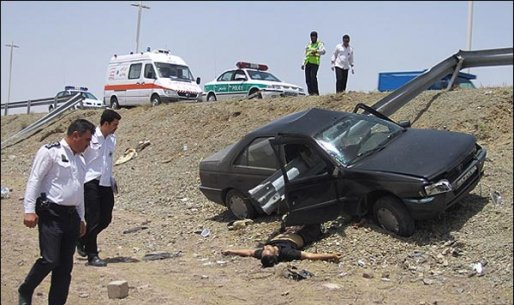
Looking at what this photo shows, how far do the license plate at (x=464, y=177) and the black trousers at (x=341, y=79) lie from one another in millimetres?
7412

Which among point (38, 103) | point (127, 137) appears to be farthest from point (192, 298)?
point (38, 103)

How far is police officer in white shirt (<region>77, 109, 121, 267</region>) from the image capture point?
721 centimetres

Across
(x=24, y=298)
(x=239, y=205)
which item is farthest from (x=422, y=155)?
(x=24, y=298)

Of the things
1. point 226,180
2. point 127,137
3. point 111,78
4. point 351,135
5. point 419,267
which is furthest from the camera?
point 111,78

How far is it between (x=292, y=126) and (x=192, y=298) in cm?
319

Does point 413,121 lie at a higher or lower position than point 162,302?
higher

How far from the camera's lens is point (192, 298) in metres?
5.96

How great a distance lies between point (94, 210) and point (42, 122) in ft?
55.8

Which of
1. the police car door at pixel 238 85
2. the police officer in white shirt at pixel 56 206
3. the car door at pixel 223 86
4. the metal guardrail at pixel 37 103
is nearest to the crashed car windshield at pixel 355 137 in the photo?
the police officer in white shirt at pixel 56 206

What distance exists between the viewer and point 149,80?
21.9 metres

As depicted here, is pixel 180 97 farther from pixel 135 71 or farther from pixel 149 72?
pixel 135 71

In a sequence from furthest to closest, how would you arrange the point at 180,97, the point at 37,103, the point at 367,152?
the point at 37,103
the point at 180,97
the point at 367,152

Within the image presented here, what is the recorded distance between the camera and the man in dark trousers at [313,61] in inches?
579

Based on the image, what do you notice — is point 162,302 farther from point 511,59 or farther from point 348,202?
point 511,59
